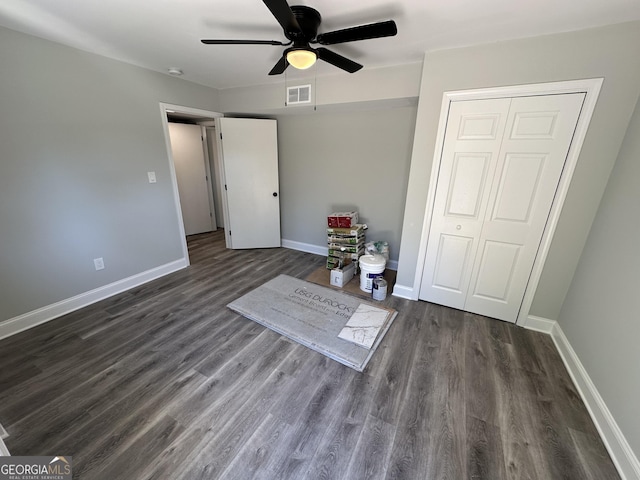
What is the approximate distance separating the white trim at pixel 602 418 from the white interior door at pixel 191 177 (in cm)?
503

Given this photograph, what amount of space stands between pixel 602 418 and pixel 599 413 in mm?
32

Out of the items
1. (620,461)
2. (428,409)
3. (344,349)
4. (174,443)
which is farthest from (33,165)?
(620,461)

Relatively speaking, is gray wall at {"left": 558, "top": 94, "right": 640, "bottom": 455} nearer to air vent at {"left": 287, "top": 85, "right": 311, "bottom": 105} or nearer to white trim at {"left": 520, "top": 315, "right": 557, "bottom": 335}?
white trim at {"left": 520, "top": 315, "right": 557, "bottom": 335}

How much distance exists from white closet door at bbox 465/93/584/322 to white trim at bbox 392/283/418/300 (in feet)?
1.89

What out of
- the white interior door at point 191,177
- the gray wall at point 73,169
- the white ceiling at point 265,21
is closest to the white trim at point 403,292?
the white ceiling at point 265,21

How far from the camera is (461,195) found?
2.30 metres

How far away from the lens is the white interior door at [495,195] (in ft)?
6.41

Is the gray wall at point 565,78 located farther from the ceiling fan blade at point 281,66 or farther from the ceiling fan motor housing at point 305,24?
the ceiling fan blade at point 281,66

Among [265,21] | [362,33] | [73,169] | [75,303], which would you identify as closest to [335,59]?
[362,33]

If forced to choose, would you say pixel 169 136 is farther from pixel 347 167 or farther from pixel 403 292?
pixel 403 292

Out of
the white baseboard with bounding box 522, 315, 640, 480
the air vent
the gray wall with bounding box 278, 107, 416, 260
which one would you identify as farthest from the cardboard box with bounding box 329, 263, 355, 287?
the air vent

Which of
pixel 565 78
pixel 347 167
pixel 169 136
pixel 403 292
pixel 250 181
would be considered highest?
pixel 565 78

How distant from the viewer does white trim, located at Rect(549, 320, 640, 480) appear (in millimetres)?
1221

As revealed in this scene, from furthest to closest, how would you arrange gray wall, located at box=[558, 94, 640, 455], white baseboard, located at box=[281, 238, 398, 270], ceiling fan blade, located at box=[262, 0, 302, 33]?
1. white baseboard, located at box=[281, 238, 398, 270]
2. gray wall, located at box=[558, 94, 640, 455]
3. ceiling fan blade, located at box=[262, 0, 302, 33]
